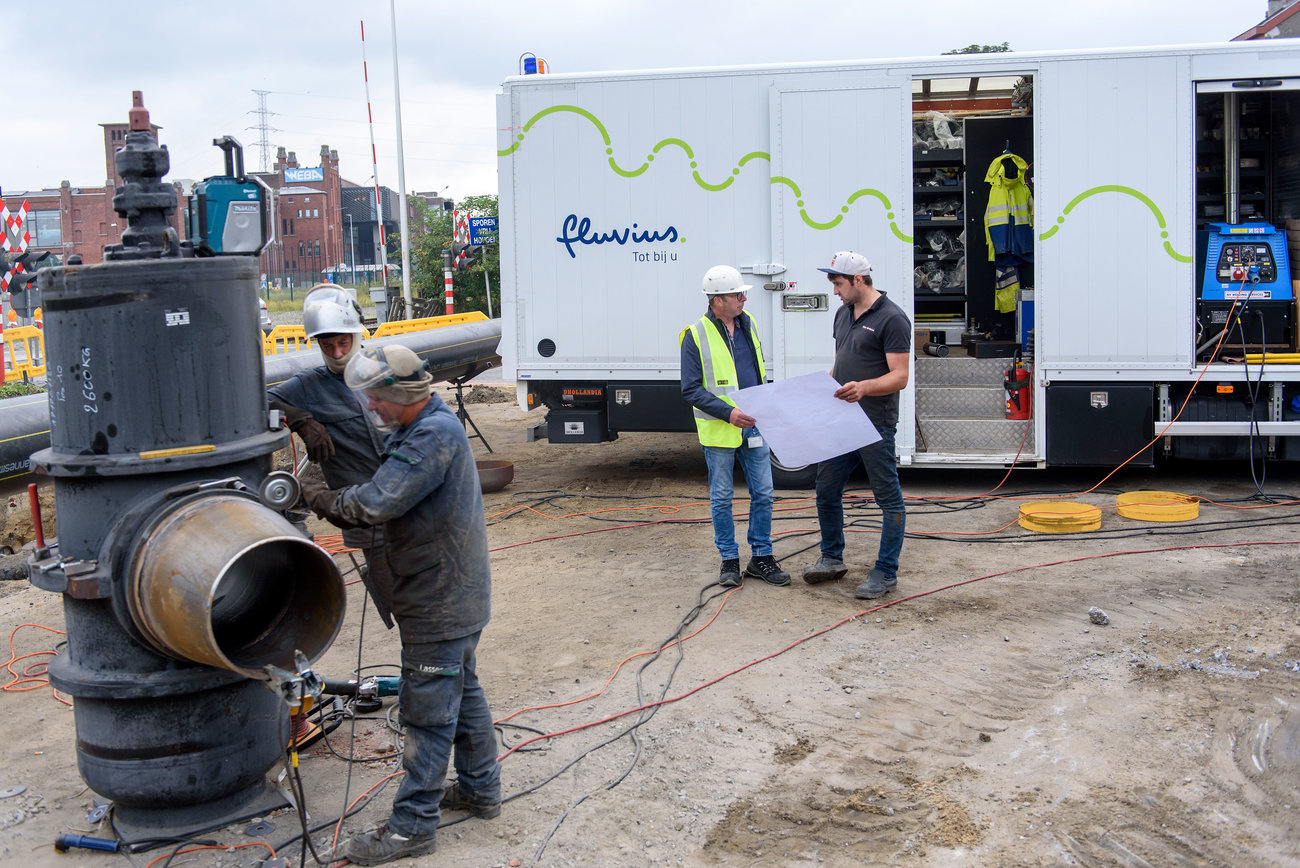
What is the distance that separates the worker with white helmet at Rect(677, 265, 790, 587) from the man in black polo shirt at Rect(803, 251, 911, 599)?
1.36ft

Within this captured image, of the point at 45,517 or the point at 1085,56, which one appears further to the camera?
the point at 45,517

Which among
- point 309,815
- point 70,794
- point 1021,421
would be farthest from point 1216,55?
point 70,794

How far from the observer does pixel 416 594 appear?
369 centimetres

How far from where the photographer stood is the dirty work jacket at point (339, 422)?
450 centimetres

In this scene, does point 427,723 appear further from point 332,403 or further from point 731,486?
point 731,486

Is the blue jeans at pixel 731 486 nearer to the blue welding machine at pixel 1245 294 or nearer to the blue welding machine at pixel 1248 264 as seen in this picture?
the blue welding machine at pixel 1245 294

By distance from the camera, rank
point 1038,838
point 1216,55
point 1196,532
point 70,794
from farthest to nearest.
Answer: point 1216,55
point 1196,532
point 70,794
point 1038,838

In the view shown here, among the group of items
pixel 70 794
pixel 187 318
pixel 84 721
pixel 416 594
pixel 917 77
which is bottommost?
pixel 70 794

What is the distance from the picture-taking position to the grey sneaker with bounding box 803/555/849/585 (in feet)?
20.9

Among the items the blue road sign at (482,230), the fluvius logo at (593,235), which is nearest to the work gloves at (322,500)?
the fluvius logo at (593,235)

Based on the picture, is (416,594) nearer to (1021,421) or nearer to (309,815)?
(309,815)

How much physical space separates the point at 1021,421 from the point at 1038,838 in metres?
5.83

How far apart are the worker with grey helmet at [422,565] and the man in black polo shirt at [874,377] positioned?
288cm

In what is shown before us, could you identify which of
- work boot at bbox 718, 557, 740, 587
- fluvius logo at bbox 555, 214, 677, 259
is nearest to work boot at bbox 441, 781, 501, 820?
work boot at bbox 718, 557, 740, 587
